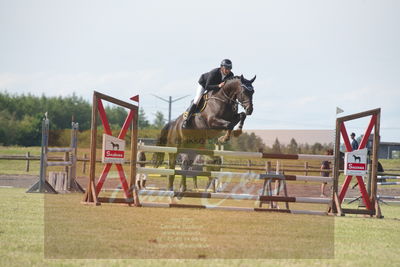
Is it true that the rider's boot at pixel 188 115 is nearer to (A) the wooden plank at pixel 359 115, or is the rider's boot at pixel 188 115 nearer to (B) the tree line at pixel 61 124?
(B) the tree line at pixel 61 124

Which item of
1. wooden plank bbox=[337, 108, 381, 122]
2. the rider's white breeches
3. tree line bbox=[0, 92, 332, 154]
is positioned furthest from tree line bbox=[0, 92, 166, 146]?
wooden plank bbox=[337, 108, 381, 122]

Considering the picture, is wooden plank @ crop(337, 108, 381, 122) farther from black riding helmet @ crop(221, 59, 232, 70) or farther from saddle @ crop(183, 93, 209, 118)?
saddle @ crop(183, 93, 209, 118)

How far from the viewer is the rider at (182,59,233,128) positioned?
9.30 meters

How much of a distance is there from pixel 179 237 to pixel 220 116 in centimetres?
454

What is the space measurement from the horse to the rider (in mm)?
104

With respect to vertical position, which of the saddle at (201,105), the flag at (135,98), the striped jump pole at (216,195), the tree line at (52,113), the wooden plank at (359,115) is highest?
the tree line at (52,113)

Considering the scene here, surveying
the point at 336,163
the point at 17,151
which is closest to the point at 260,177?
the point at 336,163

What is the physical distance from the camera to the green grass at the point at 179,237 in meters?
4.18

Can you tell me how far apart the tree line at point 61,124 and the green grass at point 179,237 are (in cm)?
249

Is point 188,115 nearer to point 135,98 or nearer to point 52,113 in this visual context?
point 135,98

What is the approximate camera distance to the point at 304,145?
32.0 ft

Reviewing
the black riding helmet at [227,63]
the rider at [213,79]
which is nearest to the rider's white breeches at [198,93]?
the rider at [213,79]

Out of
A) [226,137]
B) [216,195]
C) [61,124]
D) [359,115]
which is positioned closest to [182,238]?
[216,195]

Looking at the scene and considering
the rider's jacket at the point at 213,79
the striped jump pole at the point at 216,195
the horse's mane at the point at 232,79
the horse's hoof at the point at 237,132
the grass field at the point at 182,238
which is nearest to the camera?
the grass field at the point at 182,238
